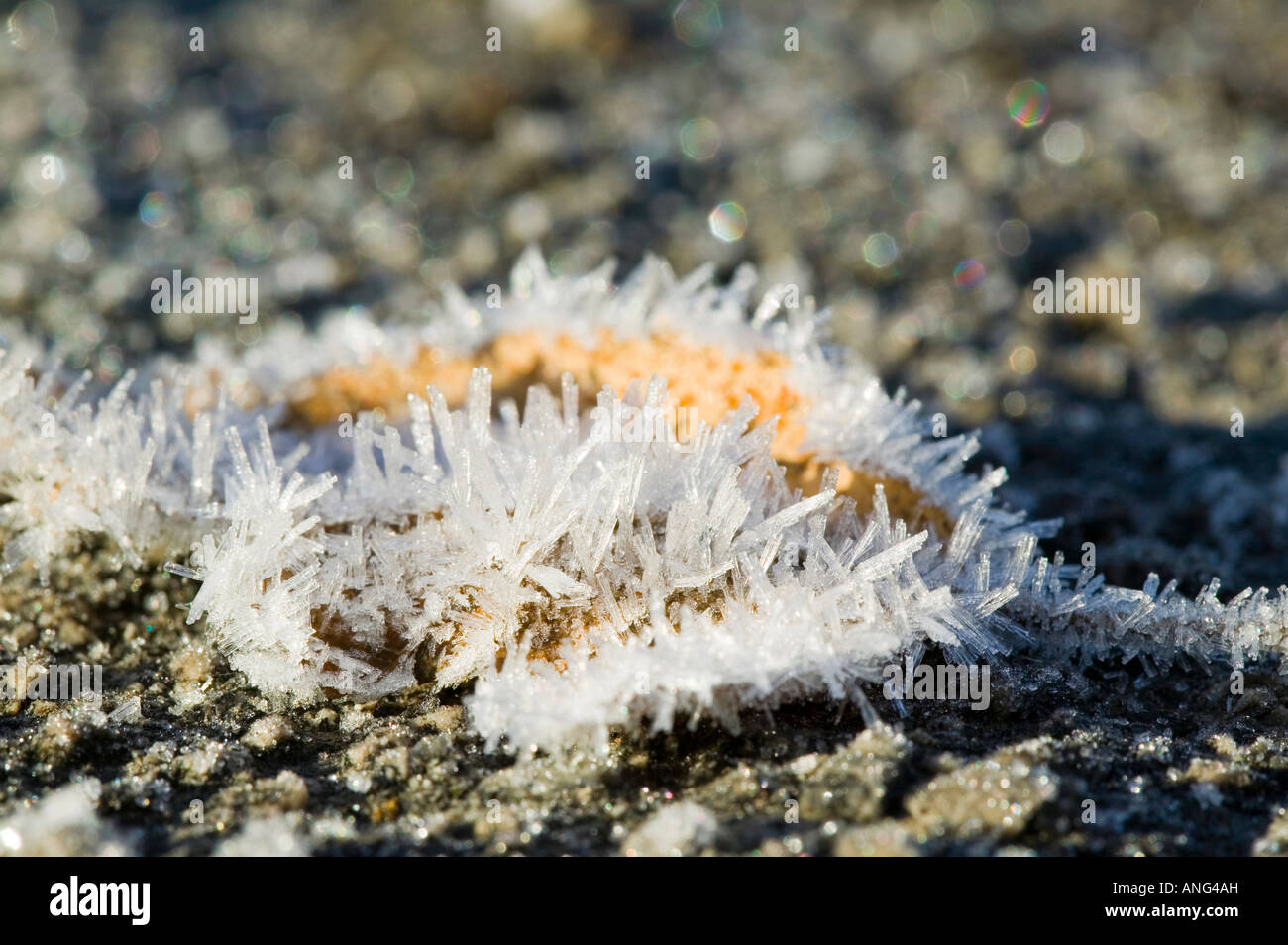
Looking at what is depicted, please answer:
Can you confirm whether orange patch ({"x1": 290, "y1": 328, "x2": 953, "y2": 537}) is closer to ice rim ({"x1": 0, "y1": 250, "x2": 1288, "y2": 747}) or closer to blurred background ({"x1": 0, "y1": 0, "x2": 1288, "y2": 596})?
ice rim ({"x1": 0, "y1": 250, "x2": 1288, "y2": 747})

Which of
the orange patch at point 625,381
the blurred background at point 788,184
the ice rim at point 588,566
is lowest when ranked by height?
the ice rim at point 588,566

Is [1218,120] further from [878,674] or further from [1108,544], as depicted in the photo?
[878,674]

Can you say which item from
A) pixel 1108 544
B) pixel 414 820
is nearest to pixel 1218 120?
pixel 1108 544

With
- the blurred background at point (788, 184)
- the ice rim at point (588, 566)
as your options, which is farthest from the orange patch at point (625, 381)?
the blurred background at point (788, 184)

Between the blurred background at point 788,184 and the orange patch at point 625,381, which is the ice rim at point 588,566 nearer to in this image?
the orange patch at point 625,381

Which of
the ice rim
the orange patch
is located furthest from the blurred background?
the orange patch

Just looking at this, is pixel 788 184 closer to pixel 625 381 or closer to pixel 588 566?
pixel 625 381
